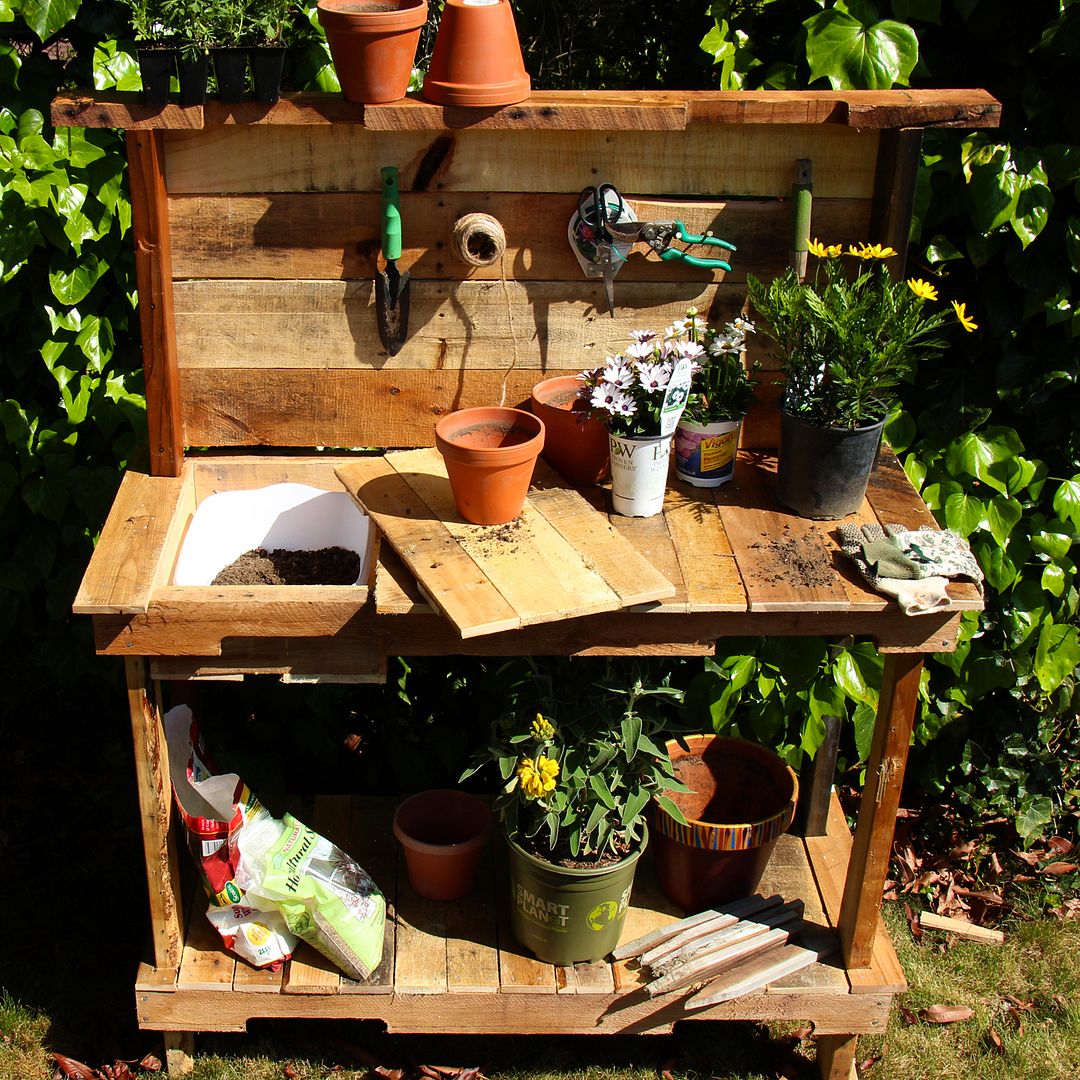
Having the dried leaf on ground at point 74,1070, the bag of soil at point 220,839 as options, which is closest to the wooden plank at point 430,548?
the bag of soil at point 220,839

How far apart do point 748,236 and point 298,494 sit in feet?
3.76

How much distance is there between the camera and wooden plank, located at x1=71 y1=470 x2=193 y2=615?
2365mm

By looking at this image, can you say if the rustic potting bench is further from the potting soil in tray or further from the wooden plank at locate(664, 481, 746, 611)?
the potting soil in tray

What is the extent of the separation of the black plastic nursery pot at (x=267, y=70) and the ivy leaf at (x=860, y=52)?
1163 mm

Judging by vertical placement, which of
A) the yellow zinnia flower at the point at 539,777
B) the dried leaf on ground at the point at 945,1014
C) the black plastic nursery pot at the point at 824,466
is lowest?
the dried leaf on ground at the point at 945,1014

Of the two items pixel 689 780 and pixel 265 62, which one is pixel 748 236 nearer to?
pixel 265 62

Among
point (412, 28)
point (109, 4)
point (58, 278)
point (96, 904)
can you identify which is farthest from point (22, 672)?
point (412, 28)

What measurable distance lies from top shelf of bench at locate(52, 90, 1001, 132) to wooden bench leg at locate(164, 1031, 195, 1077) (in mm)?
1992

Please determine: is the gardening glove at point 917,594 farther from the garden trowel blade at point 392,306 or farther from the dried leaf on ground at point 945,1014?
the dried leaf on ground at point 945,1014

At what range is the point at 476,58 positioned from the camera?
8.14 feet

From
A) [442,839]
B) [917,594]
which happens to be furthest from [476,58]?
[442,839]

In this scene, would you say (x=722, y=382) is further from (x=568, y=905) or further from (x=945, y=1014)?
(x=945, y=1014)

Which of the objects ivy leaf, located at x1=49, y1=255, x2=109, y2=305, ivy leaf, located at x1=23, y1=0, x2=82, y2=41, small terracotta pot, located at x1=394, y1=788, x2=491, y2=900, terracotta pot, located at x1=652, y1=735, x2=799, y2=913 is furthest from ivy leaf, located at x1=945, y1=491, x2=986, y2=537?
ivy leaf, located at x1=23, y1=0, x2=82, y2=41

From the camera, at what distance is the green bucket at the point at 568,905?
9.19 feet
